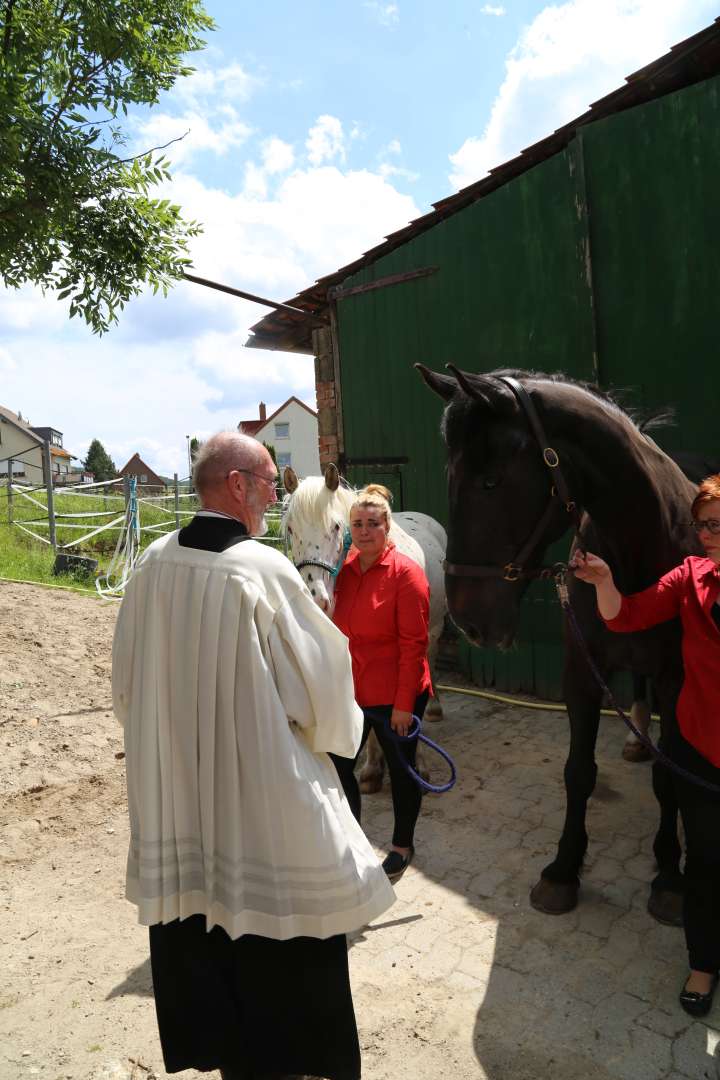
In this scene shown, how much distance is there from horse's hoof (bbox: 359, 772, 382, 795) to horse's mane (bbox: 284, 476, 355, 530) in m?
1.70

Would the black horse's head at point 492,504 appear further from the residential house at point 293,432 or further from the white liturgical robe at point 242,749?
the residential house at point 293,432

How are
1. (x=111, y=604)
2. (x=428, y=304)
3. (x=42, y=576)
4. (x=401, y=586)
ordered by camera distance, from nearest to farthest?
(x=401, y=586) < (x=428, y=304) < (x=111, y=604) < (x=42, y=576)

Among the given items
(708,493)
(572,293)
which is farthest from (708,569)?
(572,293)

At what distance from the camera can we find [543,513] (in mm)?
2137

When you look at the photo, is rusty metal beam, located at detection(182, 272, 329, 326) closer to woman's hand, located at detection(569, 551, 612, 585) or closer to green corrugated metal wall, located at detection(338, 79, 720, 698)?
green corrugated metal wall, located at detection(338, 79, 720, 698)

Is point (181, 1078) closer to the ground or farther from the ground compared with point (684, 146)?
closer to the ground

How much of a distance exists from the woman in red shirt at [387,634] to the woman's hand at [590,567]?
0.86 metres

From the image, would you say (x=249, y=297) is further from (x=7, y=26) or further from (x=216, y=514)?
(x=216, y=514)

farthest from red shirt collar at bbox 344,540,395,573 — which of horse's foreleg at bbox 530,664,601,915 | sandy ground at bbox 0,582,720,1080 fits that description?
sandy ground at bbox 0,582,720,1080

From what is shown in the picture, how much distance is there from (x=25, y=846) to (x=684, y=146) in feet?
18.7

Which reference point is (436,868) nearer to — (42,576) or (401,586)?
(401,586)

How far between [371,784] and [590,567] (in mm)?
2345

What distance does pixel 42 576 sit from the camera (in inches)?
385

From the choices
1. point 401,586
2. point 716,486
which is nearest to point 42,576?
point 401,586
